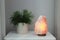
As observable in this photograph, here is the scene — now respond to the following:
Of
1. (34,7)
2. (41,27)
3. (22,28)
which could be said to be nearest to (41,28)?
(41,27)

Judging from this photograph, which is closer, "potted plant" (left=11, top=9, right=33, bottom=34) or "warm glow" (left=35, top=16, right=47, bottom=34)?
"warm glow" (left=35, top=16, right=47, bottom=34)

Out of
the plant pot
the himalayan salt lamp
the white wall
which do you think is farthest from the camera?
the white wall

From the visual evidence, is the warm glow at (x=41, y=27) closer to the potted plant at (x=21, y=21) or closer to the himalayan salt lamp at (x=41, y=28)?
the himalayan salt lamp at (x=41, y=28)

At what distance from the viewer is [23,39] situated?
4.53 feet

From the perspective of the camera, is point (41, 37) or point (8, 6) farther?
point (8, 6)

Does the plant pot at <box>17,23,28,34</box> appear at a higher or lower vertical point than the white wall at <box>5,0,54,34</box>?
lower

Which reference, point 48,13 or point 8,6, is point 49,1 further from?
point 8,6

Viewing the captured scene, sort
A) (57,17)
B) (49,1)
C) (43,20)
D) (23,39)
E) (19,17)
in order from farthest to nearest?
1. (49,1)
2. (57,17)
3. (19,17)
4. (43,20)
5. (23,39)

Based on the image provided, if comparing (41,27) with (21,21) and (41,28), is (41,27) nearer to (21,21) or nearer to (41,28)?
(41,28)

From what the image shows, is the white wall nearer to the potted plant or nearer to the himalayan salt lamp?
the potted plant

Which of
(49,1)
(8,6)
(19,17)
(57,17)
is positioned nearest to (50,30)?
(57,17)

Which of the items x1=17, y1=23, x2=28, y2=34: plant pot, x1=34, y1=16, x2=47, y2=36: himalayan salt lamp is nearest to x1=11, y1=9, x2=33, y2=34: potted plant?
x1=17, y1=23, x2=28, y2=34: plant pot

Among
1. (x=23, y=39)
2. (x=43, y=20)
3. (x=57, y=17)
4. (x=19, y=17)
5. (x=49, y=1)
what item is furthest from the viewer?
(x=49, y=1)

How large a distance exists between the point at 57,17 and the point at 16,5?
1.91 ft
